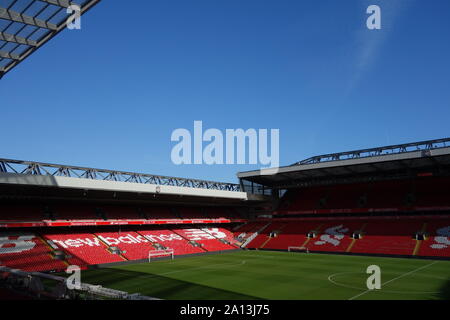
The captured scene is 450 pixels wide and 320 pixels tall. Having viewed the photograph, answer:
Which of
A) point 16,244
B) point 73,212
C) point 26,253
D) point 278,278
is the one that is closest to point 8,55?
point 26,253

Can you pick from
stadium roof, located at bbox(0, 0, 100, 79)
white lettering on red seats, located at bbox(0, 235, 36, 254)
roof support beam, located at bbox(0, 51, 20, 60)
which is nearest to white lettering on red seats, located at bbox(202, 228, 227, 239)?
white lettering on red seats, located at bbox(0, 235, 36, 254)

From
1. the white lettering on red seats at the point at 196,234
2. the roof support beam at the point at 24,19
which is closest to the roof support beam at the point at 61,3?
the roof support beam at the point at 24,19

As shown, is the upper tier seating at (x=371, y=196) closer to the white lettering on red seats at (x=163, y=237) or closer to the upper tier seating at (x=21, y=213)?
the white lettering on red seats at (x=163, y=237)

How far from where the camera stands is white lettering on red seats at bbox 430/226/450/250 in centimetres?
3599

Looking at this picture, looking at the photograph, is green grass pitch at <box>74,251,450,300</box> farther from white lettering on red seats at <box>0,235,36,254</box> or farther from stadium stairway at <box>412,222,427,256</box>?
white lettering on red seats at <box>0,235,36,254</box>

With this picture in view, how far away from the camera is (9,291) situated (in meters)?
17.2

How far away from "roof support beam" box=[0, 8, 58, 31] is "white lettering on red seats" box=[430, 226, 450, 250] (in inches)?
1523

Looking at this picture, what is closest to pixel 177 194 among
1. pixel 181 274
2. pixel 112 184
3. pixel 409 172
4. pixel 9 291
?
pixel 112 184

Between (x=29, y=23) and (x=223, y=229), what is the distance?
44.3 m

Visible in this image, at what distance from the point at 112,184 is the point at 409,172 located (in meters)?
35.0

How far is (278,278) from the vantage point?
26.2m

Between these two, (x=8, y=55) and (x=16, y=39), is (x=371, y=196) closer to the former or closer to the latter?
(x=8, y=55)

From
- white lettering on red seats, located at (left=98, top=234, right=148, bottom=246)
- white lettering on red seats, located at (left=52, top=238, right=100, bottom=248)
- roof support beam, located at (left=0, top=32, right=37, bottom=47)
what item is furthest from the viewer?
white lettering on red seats, located at (left=98, top=234, right=148, bottom=246)
